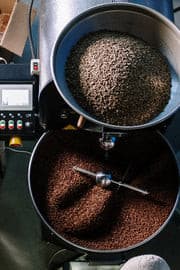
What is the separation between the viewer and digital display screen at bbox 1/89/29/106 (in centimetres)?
111

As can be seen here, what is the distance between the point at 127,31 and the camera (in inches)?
36.5

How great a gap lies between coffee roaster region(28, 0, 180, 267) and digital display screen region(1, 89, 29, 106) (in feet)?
0.33

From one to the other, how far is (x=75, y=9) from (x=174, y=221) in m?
0.76

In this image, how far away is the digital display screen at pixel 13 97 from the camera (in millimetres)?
1105

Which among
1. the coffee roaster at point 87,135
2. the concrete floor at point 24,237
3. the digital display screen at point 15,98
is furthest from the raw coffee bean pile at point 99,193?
the concrete floor at point 24,237

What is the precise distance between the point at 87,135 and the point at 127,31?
258 millimetres

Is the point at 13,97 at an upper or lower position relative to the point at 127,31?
lower

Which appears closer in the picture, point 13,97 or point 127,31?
point 127,31

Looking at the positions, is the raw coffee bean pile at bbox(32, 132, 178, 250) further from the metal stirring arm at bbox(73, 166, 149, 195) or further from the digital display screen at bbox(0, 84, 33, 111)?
the digital display screen at bbox(0, 84, 33, 111)

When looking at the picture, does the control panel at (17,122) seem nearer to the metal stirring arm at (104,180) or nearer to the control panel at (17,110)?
the control panel at (17,110)

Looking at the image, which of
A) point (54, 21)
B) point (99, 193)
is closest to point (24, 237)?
point (99, 193)

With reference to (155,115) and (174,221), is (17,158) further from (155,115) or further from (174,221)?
(155,115)

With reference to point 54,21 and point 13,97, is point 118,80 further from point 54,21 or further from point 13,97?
point 13,97

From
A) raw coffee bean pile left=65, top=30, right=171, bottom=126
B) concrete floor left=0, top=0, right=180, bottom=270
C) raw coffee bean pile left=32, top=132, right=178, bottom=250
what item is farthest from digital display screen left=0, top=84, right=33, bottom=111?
concrete floor left=0, top=0, right=180, bottom=270
